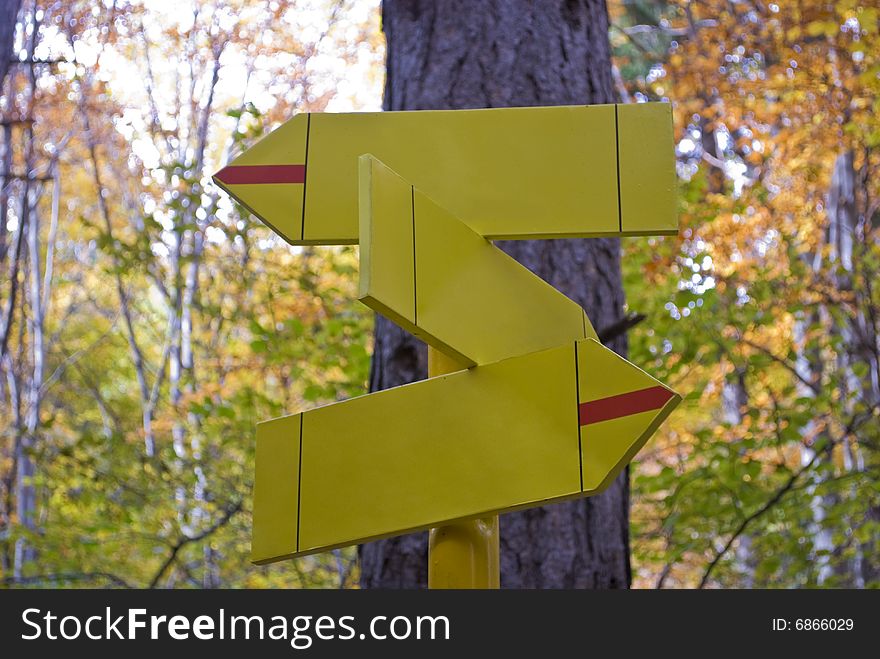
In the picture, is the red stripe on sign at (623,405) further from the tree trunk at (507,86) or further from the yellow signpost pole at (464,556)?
the tree trunk at (507,86)

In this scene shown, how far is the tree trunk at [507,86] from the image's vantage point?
7.29ft

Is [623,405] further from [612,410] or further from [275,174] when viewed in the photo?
[275,174]

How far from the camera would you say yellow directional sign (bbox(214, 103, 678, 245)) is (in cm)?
119

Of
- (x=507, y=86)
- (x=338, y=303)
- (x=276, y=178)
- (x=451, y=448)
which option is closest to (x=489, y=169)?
(x=276, y=178)

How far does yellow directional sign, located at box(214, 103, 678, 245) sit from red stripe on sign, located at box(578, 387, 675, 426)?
0.28 metres

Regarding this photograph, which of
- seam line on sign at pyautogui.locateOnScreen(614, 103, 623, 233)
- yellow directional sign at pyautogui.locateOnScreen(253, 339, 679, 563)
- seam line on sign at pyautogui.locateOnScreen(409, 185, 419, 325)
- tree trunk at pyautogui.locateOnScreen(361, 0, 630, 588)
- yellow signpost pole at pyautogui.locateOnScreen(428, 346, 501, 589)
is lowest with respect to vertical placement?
yellow signpost pole at pyautogui.locateOnScreen(428, 346, 501, 589)

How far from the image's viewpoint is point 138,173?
34.8 feet

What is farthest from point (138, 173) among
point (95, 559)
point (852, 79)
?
point (852, 79)

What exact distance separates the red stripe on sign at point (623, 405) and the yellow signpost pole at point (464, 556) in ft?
0.63

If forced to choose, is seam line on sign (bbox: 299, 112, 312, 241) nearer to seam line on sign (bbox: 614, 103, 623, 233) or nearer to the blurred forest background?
seam line on sign (bbox: 614, 103, 623, 233)

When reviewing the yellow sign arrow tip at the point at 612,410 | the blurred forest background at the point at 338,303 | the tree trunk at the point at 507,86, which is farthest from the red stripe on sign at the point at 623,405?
the blurred forest background at the point at 338,303

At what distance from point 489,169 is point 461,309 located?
0.76 feet

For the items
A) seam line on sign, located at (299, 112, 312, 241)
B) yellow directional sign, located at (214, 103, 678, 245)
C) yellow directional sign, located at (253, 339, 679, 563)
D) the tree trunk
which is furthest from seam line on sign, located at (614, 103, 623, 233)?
the tree trunk
